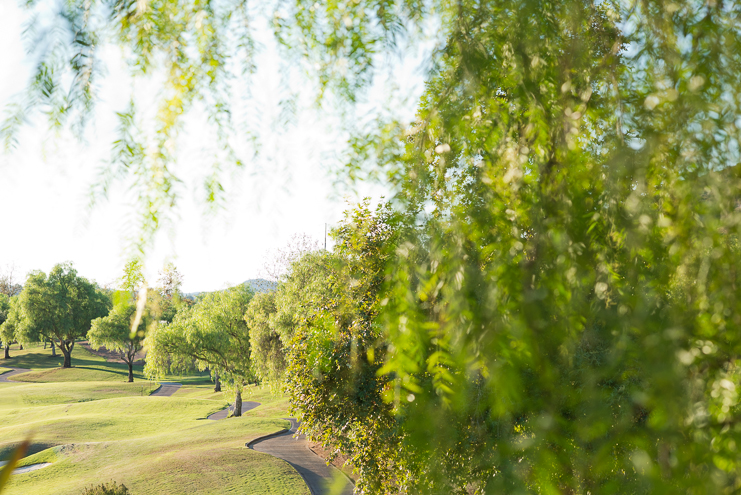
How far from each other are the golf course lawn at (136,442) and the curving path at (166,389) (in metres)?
1.66

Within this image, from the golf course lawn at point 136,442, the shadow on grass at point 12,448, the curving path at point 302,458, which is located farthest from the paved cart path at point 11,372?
the curving path at point 302,458

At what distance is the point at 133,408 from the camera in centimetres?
3122

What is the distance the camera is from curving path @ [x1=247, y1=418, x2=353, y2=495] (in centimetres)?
1453

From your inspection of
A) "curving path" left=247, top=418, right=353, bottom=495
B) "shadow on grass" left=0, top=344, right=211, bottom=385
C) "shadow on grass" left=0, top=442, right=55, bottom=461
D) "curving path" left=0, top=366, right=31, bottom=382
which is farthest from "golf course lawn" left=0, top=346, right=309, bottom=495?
"shadow on grass" left=0, top=344, right=211, bottom=385

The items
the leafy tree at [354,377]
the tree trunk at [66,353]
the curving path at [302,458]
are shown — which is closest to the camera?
the leafy tree at [354,377]

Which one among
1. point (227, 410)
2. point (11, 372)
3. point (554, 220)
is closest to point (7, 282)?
point (11, 372)

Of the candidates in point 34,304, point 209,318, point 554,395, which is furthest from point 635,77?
point 34,304

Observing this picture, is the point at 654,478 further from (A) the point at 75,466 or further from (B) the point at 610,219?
(A) the point at 75,466

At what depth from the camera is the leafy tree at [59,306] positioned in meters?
45.3

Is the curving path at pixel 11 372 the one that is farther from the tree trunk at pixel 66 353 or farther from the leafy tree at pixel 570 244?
the leafy tree at pixel 570 244

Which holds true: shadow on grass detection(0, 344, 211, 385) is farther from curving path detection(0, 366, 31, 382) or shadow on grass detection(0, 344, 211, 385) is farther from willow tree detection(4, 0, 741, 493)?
willow tree detection(4, 0, 741, 493)

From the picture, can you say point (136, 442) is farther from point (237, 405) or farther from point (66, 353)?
point (66, 353)

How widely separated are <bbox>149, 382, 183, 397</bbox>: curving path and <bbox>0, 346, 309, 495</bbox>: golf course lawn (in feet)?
5.46

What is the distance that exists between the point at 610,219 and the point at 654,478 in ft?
2.43
